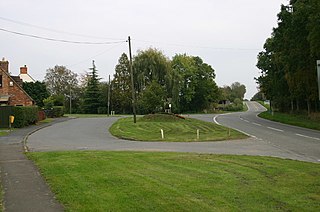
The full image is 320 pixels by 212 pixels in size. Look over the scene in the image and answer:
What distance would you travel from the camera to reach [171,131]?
98.7 feet

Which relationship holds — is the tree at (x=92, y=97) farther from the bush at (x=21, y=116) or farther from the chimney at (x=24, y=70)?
the bush at (x=21, y=116)

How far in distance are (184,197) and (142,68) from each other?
2486 inches

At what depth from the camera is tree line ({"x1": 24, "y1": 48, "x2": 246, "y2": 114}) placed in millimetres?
69000

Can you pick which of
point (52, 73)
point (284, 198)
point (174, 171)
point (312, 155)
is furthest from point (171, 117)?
point (52, 73)

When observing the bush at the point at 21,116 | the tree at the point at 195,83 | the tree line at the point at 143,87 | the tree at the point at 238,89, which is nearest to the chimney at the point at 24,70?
the tree line at the point at 143,87

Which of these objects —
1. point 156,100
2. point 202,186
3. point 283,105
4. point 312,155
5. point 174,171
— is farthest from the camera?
point 283,105

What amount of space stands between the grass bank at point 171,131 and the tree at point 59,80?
56.2 metres

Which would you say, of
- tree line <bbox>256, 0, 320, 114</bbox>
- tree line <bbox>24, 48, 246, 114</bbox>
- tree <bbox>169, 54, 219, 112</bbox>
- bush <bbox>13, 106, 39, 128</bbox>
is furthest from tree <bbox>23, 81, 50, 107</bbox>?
tree line <bbox>256, 0, 320, 114</bbox>

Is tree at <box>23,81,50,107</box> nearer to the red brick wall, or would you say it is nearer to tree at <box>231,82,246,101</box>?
the red brick wall

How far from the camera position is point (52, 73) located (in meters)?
93.6

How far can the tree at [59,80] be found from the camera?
93188 millimetres

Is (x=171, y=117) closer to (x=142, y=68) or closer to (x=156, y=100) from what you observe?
(x=156, y=100)

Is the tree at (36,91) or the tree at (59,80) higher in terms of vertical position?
the tree at (59,80)

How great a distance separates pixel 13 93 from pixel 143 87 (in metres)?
27.0
